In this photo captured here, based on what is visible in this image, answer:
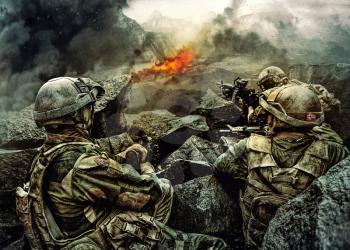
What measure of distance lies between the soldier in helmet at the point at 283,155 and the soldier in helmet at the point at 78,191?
0.96 meters

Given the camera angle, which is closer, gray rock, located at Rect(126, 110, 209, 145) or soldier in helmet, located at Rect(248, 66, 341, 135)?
soldier in helmet, located at Rect(248, 66, 341, 135)

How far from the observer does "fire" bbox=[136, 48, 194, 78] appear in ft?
37.8

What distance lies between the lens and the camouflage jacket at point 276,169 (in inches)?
143

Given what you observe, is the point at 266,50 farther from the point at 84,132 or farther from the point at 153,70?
the point at 84,132

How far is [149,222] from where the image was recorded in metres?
3.63

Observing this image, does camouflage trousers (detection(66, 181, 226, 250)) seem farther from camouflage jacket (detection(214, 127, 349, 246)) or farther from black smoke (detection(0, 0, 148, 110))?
black smoke (detection(0, 0, 148, 110))

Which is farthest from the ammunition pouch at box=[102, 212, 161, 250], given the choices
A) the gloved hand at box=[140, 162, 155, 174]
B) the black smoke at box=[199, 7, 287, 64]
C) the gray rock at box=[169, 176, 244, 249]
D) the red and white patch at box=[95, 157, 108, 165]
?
the black smoke at box=[199, 7, 287, 64]

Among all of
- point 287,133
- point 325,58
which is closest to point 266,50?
point 325,58

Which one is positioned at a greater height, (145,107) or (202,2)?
(202,2)

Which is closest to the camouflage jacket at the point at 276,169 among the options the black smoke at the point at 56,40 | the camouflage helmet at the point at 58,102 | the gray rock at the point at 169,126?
the camouflage helmet at the point at 58,102

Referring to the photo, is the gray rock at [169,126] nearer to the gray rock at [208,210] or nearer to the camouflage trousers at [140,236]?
the gray rock at [208,210]

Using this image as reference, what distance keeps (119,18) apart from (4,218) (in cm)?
945

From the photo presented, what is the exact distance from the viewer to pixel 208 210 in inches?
178

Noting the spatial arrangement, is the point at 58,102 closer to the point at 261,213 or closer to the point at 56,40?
the point at 261,213
